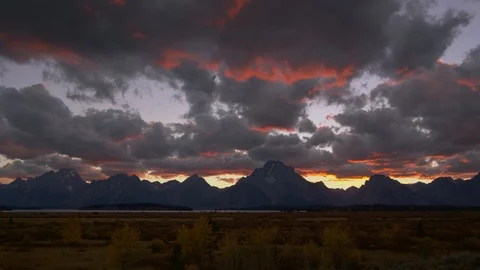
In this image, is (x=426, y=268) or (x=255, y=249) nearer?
(x=426, y=268)

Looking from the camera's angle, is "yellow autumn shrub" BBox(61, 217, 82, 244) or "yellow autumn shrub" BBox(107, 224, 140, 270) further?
"yellow autumn shrub" BBox(61, 217, 82, 244)

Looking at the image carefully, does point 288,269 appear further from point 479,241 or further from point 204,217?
point 479,241

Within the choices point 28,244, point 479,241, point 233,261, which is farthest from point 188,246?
point 479,241

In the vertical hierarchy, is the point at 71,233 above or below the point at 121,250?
above

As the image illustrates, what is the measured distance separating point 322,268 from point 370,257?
731 inches

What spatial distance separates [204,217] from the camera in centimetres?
4034

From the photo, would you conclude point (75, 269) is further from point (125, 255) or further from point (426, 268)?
point (426, 268)

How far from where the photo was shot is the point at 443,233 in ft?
198

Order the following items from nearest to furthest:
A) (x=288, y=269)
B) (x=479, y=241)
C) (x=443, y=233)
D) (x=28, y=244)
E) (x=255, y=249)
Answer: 1. (x=255, y=249)
2. (x=288, y=269)
3. (x=479, y=241)
4. (x=28, y=244)
5. (x=443, y=233)

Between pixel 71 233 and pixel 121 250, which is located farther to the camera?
pixel 71 233

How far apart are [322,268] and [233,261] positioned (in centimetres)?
590

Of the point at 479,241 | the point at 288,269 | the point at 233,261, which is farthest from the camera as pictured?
the point at 479,241

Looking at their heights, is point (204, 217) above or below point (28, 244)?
above

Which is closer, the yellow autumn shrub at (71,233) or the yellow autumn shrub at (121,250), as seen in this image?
the yellow autumn shrub at (121,250)
